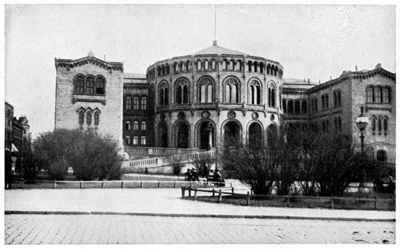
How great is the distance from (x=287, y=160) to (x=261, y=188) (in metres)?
1.75

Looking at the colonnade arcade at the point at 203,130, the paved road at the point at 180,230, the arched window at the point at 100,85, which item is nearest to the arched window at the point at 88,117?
the arched window at the point at 100,85

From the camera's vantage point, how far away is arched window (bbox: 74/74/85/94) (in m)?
54.9

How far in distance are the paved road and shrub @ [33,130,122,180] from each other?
56.7 feet

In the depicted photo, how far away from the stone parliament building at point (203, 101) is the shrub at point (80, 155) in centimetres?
1728

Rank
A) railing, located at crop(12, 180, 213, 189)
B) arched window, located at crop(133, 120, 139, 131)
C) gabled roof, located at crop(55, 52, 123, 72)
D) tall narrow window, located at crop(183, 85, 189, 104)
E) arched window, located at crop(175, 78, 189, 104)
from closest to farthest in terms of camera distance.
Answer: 1. railing, located at crop(12, 180, 213, 189)
2. gabled roof, located at crop(55, 52, 123, 72)
3. arched window, located at crop(175, 78, 189, 104)
4. tall narrow window, located at crop(183, 85, 189, 104)
5. arched window, located at crop(133, 120, 139, 131)

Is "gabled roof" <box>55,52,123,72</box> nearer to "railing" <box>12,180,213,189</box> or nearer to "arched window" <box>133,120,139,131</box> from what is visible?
"arched window" <box>133,120,139,131</box>

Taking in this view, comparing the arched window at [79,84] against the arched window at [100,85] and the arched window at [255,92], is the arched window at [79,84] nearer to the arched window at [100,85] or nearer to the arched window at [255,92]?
the arched window at [100,85]

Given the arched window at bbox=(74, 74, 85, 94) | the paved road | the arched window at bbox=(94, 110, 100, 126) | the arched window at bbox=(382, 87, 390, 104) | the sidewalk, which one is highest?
the arched window at bbox=(74, 74, 85, 94)

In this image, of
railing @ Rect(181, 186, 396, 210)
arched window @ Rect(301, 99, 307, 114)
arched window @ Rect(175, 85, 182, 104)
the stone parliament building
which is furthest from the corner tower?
railing @ Rect(181, 186, 396, 210)

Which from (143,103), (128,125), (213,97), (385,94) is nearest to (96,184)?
(213,97)

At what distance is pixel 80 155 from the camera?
34.5 meters

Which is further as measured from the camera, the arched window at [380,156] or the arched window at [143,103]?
the arched window at [143,103]

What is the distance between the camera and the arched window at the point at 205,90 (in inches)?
2450

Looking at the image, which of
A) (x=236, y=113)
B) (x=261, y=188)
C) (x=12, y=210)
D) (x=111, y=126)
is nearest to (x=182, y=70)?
(x=236, y=113)
